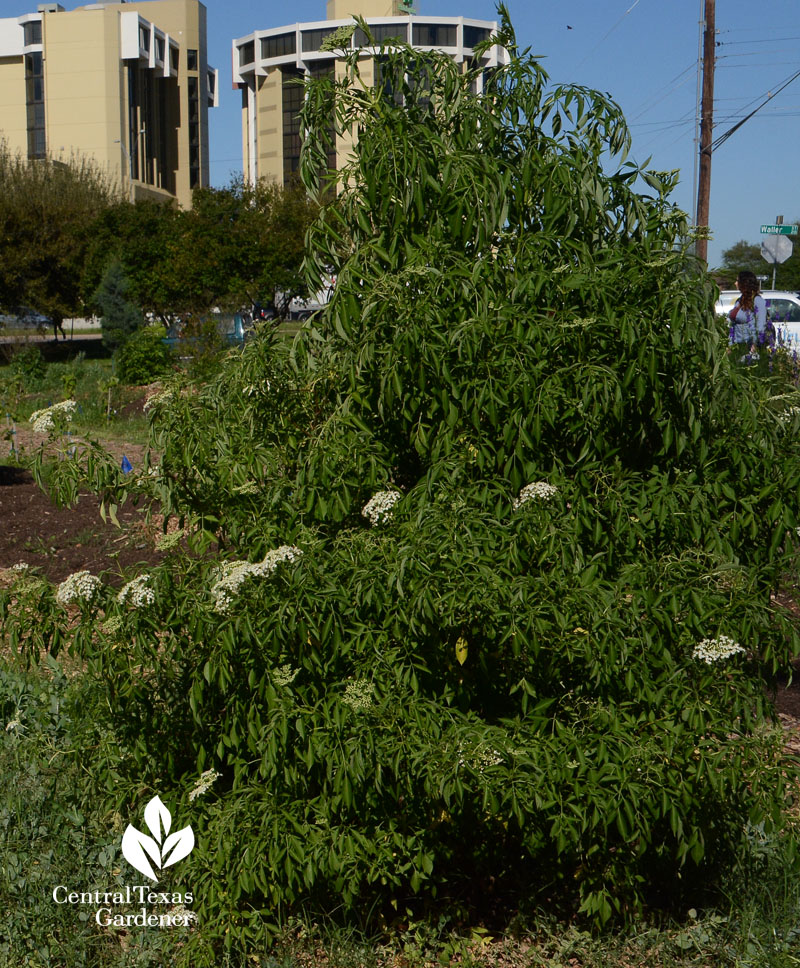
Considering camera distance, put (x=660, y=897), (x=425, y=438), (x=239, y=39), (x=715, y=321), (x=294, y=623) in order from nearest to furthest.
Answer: (x=294, y=623), (x=425, y=438), (x=715, y=321), (x=660, y=897), (x=239, y=39)

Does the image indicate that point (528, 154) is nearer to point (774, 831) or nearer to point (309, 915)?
point (774, 831)

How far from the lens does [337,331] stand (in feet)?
9.41

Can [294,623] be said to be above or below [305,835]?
above

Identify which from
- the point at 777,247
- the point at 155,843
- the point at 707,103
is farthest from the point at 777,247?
the point at 155,843

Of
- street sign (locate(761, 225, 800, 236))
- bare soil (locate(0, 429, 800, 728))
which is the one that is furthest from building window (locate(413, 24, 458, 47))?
bare soil (locate(0, 429, 800, 728))

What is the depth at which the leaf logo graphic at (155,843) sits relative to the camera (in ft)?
9.29

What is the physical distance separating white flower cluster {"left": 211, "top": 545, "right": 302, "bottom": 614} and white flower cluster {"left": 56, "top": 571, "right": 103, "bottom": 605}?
38 centimetres

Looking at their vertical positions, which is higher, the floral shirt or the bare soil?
the floral shirt

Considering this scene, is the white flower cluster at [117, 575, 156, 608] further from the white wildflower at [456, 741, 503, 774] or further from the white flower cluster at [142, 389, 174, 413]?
the white wildflower at [456, 741, 503, 774]

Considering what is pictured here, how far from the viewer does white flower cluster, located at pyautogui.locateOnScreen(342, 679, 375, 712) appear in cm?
238

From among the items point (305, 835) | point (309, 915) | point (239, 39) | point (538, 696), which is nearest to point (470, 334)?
point (538, 696)

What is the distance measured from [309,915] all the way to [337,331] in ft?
5.66

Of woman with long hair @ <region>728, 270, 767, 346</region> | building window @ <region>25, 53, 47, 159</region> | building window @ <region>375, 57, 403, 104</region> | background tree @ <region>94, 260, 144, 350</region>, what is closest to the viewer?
building window @ <region>375, 57, 403, 104</region>

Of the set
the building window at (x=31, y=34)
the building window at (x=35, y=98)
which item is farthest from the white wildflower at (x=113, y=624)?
the building window at (x=31, y=34)
